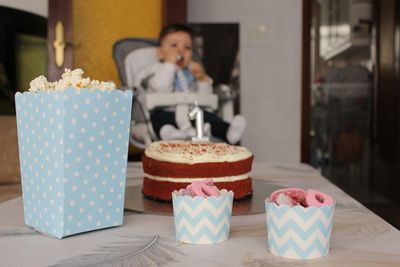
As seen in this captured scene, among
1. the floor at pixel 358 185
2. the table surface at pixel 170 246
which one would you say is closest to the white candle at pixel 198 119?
the table surface at pixel 170 246

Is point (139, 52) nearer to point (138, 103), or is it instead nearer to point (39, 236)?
point (138, 103)

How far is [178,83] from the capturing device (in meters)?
2.55

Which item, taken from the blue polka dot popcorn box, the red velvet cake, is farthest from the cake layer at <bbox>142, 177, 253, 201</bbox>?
the blue polka dot popcorn box

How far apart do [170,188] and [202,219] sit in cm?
26

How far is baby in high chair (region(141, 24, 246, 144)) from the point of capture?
7.19 feet

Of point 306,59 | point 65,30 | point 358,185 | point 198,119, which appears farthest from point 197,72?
point 358,185

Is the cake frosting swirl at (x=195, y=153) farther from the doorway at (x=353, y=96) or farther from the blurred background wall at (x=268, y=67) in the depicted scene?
the doorway at (x=353, y=96)

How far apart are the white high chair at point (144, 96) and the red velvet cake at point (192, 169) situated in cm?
Result: 143

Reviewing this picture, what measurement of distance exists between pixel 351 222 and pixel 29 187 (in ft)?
1.58

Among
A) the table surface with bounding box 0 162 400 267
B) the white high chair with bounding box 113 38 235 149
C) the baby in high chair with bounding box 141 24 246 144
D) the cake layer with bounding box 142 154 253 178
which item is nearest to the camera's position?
the table surface with bounding box 0 162 400 267

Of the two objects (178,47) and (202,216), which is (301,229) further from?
(178,47)

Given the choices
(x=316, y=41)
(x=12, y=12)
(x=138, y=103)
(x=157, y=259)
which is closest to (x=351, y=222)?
(x=157, y=259)

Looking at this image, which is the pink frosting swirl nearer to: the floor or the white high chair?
the white high chair

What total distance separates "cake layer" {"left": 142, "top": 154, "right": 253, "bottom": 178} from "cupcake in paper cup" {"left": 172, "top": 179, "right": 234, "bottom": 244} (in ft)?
0.74
